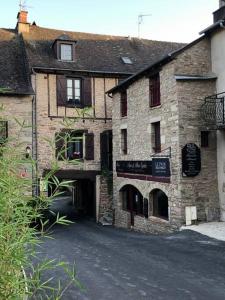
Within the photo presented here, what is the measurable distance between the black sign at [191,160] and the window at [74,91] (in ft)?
27.3

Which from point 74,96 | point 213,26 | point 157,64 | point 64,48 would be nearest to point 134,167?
point 157,64

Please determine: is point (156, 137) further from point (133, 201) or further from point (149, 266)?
point (149, 266)

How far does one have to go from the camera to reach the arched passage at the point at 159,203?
1465 cm

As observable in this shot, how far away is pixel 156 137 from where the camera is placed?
50.3 feet

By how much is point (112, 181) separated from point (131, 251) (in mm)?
9351

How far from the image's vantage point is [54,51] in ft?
68.1

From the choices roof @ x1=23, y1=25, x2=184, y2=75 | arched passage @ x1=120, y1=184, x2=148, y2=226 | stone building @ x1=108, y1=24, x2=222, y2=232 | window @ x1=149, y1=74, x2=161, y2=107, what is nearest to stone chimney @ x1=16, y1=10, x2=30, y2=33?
roof @ x1=23, y1=25, x2=184, y2=75

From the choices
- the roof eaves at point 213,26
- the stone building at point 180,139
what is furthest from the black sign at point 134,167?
the roof eaves at point 213,26

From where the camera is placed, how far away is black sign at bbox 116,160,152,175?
15481 mm

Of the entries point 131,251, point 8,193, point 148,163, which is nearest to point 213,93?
point 148,163

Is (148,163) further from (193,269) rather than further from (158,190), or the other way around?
(193,269)

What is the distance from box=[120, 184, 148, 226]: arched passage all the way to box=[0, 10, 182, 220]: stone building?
152 cm

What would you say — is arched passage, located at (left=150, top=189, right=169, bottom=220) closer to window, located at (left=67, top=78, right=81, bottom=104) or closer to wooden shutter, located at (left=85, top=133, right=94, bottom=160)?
wooden shutter, located at (left=85, top=133, right=94, bottom=160)

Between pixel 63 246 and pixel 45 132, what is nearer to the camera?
pixel 63 246
